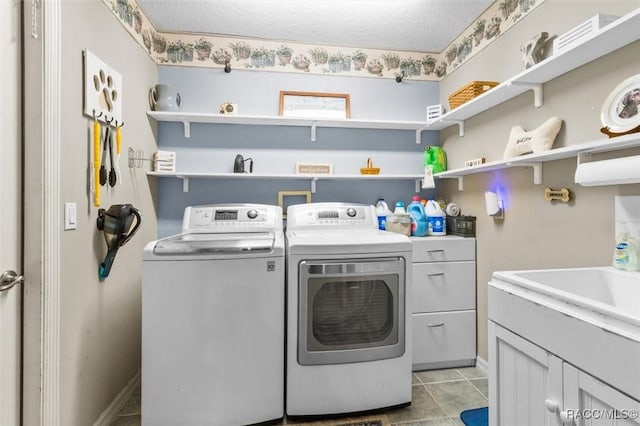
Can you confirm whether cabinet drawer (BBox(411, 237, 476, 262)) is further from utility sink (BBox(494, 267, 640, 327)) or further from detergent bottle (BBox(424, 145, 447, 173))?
utility sink (BBox(494, 267, 640, 327))

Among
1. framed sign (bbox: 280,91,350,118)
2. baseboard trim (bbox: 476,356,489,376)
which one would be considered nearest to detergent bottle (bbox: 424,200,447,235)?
baseboard trim (bbox: 476,356,489,376)

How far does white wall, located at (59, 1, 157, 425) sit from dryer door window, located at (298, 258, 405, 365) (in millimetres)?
1061

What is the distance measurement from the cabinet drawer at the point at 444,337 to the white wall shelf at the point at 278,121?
1551mm

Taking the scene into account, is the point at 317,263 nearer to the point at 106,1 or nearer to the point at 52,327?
the point at 52,327

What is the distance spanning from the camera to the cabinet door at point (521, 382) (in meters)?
0.96

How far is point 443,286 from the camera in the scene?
7.42 feet

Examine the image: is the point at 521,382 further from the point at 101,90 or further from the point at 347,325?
the point at 101,90

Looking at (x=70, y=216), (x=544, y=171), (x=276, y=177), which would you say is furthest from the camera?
(x=276, y=177)

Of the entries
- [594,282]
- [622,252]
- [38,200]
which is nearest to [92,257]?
[38,200]

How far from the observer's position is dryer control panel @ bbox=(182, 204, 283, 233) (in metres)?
2.22

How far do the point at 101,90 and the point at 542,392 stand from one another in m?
2.33

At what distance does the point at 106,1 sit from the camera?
1.74m

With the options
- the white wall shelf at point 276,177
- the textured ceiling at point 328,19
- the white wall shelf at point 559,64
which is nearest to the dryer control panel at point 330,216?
the white wall shelf at point 276,177

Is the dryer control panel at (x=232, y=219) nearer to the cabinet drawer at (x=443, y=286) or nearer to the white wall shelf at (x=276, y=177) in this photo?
the white wall shelf at (x=276, y=177)
